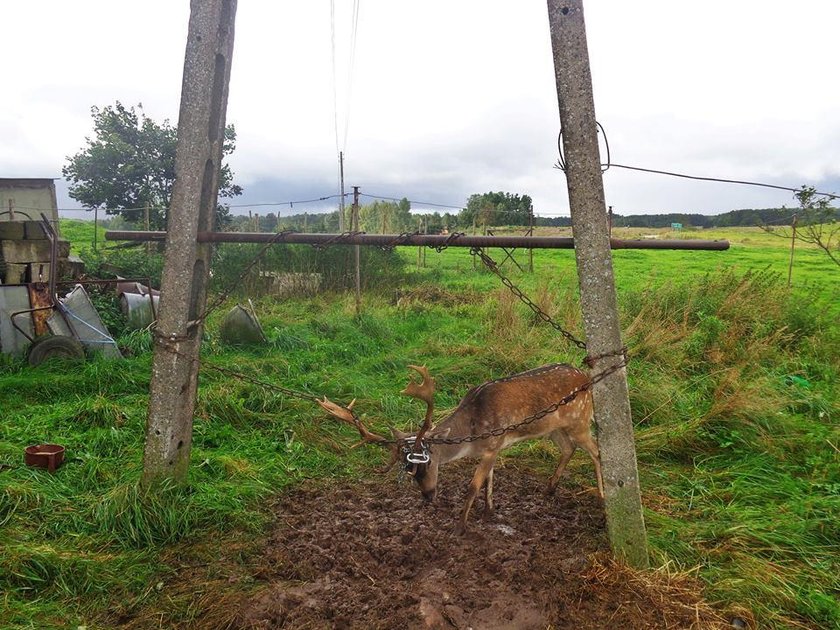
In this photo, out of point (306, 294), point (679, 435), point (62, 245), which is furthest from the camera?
point (306, 294)

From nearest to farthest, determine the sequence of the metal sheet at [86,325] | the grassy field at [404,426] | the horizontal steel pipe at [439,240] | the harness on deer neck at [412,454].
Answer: the grassy field at [404,426] < the horizontal steel pipe at [439,240] < the harness on deer neck at [412,454] < the metal sheet at [86,325]

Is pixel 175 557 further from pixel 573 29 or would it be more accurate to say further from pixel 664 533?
pixel 573 29

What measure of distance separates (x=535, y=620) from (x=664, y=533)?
146 centimetres

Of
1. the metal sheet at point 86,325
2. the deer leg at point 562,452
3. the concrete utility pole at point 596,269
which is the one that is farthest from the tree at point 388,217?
the concrete utility pole at point 596,269

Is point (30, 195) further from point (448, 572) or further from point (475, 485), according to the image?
point (448, 572)

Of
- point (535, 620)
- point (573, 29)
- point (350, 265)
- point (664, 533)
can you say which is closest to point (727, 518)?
point (664, 533)

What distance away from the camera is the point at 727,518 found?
451 cm

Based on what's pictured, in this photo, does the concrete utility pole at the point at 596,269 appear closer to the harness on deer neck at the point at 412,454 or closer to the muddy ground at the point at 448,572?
the muddy ground at the point at 448,572

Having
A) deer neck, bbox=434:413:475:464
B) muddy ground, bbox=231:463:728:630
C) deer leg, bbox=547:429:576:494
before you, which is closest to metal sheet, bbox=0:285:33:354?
muddy ground, bbox=231:463:728:630

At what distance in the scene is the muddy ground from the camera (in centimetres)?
331

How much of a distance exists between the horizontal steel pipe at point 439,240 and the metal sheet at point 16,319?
Result: 4953 millimetres

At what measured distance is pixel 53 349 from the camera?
795cm

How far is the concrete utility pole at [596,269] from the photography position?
3.45 metres

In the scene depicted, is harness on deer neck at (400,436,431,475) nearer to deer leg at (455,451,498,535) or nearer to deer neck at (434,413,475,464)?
deer neck at (434,413,475,464)
